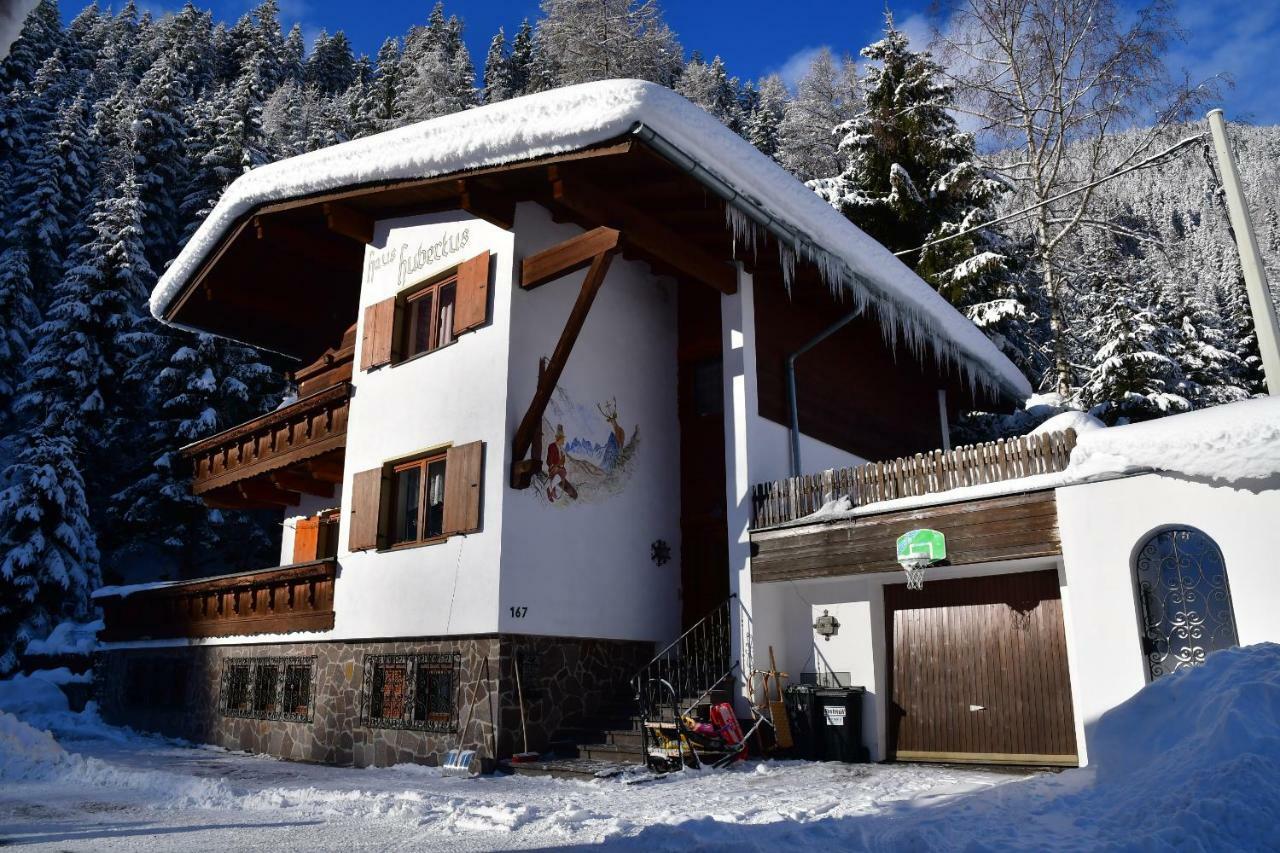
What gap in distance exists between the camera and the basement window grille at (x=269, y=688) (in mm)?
13797

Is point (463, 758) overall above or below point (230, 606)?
Answer: below

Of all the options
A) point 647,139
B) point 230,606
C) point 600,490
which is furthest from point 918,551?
point 230,606

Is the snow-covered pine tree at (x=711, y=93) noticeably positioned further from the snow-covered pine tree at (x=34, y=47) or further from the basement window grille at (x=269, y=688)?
the basement window grille at (x=269, y=688)

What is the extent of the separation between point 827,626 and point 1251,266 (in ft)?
Result: 19.7

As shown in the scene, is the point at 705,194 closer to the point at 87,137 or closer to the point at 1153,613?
the point at 1153,613

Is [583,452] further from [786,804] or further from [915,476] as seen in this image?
[786,804]

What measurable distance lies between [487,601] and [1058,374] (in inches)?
601

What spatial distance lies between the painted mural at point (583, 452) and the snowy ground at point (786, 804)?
372cm

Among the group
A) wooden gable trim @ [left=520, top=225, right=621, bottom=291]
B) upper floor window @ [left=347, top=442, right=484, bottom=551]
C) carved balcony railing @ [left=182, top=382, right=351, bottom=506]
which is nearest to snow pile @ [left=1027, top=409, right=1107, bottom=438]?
wooden gable trim @ [left=520, top=225, right=621, bottom=291]

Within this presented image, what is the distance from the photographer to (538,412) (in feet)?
37.4

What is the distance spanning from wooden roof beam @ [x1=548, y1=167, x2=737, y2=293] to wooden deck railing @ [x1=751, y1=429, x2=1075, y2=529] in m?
3.09

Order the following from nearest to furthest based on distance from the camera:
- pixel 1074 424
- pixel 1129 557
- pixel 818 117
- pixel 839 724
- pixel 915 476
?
1. pixel 1129 557
2. pixel 1074 424
3. pixel 915 476
4. pixel 839 724
5. pixel 818 117

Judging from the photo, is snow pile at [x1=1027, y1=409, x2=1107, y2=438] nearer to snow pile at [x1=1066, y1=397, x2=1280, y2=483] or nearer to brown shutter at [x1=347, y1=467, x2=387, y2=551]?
snow pile at [x1=1066, y1=397, x2=1280, y2=483]

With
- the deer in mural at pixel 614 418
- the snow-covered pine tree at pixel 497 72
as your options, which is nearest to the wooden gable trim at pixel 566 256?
the deer in mural at pixel 614 418
